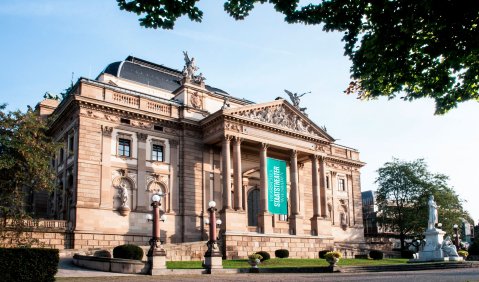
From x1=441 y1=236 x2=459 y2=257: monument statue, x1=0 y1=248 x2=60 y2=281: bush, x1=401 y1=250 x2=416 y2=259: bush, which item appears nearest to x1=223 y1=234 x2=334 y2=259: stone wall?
x1=441 y1=236 x2=459 y2=257: monument statue

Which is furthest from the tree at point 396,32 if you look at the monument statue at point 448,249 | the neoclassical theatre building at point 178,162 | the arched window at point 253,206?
the arched window at point 253,206

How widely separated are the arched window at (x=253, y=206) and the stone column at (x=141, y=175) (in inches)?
493

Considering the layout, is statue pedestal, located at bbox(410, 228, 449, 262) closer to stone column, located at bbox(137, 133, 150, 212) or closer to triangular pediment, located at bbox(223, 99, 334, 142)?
triangular pediment, located at bbox(223, 99, 334, 142)

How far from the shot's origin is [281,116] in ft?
159

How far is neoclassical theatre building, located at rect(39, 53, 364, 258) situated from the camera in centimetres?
3931

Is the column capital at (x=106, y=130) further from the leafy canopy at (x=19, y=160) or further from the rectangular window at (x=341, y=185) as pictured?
the rectangular window at (x=341, y=185)

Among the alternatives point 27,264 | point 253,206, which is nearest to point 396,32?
point 27,264

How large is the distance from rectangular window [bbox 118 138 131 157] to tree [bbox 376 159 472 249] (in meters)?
38.3

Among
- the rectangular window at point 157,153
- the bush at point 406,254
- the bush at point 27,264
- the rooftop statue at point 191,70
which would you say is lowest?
the bush at point 406,254

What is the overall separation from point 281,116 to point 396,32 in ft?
122

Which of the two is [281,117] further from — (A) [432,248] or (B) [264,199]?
(A) [432,248]

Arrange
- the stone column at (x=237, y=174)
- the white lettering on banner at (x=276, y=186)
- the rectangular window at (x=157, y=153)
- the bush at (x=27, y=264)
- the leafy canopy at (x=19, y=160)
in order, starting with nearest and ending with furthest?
the bush at (x=27, y=264)
the leafy canopy at (x=19, y=160)
the stone column at (x=237, y=174)
the rectangular window at (x=157, y=153)
the white lettering on banner at (x=276, y=186)

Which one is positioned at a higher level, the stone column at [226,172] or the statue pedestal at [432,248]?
the stone column at [226,172]

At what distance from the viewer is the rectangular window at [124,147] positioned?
41.6 meters
